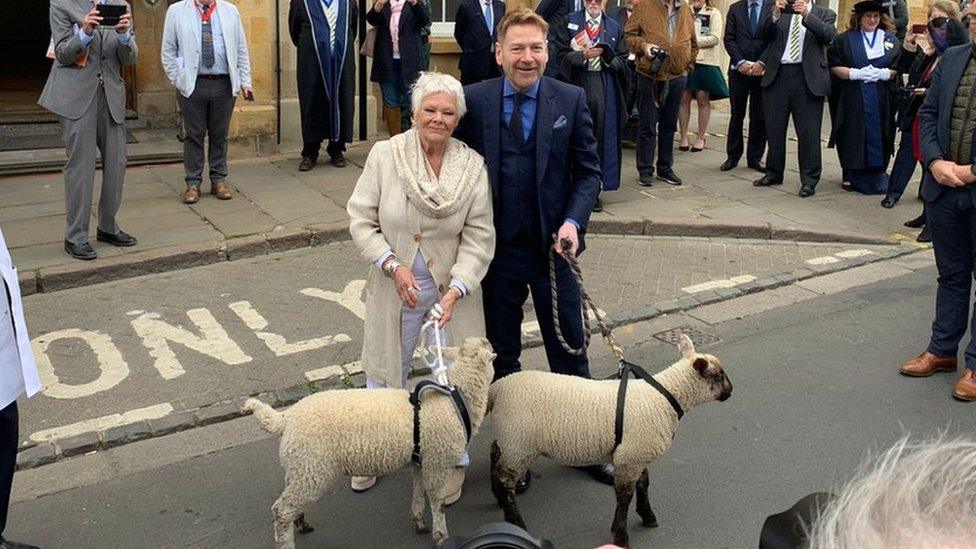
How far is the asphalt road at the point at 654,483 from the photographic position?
425 centimetres

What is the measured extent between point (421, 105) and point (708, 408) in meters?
2.54

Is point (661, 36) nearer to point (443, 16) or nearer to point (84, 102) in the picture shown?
point (443, 16)

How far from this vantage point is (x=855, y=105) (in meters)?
10.0

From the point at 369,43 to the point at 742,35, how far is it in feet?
14.2

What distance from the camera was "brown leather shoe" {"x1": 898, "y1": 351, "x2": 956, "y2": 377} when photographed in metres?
5.88

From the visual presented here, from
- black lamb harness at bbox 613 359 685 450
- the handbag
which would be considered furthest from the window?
black lamb harness at bbox 613 359 685 450

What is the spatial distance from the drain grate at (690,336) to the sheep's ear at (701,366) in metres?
2.38

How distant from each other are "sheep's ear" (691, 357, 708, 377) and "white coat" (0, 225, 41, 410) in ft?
9.20

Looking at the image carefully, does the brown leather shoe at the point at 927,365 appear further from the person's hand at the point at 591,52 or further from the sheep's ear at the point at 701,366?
the person's hand at the point at 591,52

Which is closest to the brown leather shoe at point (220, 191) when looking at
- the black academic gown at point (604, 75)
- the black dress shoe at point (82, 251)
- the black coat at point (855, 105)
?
the black dress shoe at point (82, 251)

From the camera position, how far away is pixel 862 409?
5434mm

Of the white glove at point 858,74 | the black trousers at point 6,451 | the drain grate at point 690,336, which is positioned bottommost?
the drain grate at point 690,336

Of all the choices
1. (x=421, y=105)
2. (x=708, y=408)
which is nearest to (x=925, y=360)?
(x=708, y=408)

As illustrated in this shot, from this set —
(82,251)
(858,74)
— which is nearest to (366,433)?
(82,251)
